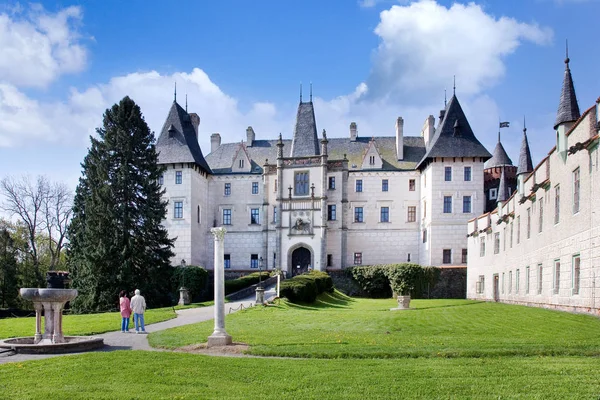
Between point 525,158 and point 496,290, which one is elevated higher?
point 525,158

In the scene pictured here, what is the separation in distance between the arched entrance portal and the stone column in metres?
39.2

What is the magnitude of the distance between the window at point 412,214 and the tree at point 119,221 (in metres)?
26.0

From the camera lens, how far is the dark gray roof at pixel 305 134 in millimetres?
57000

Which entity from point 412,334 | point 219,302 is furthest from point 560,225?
point 219,302

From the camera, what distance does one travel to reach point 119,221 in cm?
3862

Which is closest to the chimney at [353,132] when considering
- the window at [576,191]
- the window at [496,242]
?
the window at [496,242]

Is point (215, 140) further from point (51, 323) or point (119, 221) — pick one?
point (51, 323)

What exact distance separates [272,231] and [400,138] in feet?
54.7

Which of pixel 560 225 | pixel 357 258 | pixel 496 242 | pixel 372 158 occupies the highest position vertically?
pixel 372 158

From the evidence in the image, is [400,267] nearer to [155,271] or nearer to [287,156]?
[287,156]

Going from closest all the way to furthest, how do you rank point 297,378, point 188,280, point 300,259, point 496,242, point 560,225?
point 297,378
point 560,225
point 496,242
point 188,280
point 300,259

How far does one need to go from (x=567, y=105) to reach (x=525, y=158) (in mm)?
13799

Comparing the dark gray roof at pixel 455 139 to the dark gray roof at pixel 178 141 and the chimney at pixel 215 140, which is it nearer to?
the dark gray roof at pixel 178 141

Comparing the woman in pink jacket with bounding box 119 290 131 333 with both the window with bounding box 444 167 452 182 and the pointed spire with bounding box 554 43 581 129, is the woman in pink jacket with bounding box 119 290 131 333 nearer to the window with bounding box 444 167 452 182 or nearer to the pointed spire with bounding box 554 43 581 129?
the pointed spire with bounding box 554 43 581 129
